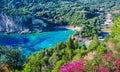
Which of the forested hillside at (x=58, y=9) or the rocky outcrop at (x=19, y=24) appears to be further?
the forested hillside at (x=58, y=9)

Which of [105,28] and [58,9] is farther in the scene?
[58,9]

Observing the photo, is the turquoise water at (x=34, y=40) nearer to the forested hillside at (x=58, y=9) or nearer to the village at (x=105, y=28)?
the village at (x=105, y=28)

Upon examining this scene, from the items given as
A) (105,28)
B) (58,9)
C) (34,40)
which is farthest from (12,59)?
(58,9)

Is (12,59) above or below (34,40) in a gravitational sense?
above

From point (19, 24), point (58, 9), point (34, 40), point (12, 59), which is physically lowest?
point (34, 40)

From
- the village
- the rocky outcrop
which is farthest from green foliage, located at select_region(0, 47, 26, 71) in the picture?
the rocky outcrop

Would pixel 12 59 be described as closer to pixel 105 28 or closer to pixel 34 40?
pixel 34 40

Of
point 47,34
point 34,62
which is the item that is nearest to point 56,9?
point 47,34

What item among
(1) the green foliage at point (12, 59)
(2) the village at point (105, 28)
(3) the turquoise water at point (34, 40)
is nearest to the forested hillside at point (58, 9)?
(2) the village at point (105, 28)
